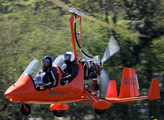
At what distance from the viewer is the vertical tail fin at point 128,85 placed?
6.70 m

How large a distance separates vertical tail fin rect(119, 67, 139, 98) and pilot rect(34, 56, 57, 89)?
2.13 metres

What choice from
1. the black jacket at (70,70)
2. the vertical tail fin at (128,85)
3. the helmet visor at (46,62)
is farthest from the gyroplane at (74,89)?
the helmet visor at (46,62)

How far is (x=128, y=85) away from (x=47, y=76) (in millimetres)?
2477

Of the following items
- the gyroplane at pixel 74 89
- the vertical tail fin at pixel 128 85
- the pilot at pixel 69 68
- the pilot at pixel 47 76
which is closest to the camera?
the gyroplane at pixel 74 89

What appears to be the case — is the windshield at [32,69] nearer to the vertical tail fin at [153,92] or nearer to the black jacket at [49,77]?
the black jacket at [49,77]

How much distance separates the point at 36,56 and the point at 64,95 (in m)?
5.04

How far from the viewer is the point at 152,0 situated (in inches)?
464

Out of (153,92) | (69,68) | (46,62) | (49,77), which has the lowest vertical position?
(153,92)

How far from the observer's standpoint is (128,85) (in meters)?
6.78

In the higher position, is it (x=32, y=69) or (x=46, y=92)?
(x=32, y=69)

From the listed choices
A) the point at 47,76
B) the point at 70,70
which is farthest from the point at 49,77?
the point at 70,70

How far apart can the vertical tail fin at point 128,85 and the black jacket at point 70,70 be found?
159 centimetres

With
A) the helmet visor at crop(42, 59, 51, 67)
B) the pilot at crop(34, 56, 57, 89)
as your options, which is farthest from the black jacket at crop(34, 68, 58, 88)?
the helmet visor at crop(42, 59, 51, 67)

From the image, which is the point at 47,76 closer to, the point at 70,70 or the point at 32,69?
the point at 32,69
